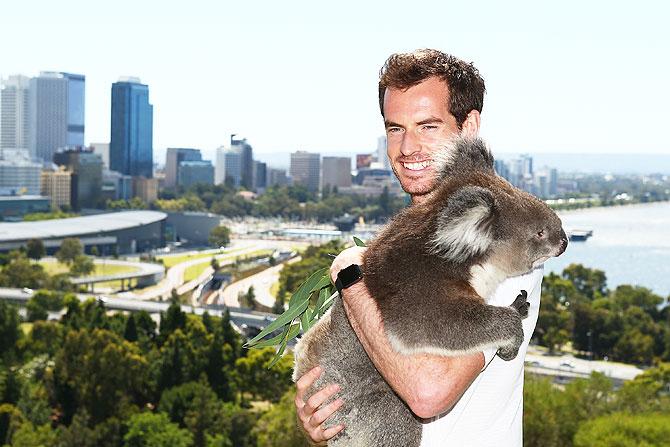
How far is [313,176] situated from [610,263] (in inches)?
2175

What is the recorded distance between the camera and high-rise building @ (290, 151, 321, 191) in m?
108

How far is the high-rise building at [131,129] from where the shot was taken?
96.5 m

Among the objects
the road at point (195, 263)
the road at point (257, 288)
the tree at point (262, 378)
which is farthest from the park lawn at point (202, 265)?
the tree at point (262, 378)

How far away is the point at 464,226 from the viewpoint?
1.64 m

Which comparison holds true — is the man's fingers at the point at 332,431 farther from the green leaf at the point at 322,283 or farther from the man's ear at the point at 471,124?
the man's ear at the point at 471,124

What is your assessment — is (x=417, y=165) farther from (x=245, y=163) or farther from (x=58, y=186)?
(x=245, y=163)

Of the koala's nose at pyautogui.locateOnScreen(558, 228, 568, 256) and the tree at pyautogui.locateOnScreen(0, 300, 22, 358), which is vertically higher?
the koala's nose at pyautogui.locateOnScreen(558, 228, 568, 256)

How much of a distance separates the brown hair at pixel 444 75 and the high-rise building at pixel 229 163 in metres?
95.2

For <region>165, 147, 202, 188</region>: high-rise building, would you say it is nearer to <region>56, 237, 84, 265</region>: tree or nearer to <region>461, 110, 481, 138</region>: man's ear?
<region>56, 237, 84, 265</region>: tree

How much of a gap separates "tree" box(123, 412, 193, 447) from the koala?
1301 centimetres

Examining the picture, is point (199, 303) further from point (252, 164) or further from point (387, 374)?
point (252, 164)

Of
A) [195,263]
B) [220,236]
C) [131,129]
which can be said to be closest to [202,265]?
[195,263]

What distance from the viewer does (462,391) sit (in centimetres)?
167

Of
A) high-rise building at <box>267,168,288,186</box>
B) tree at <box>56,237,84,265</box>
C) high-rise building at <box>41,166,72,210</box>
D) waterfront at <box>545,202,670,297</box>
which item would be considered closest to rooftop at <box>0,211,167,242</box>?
tree at <box>56,237,84,265</box>
